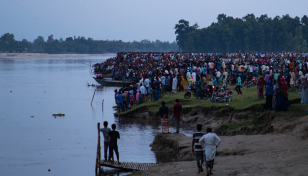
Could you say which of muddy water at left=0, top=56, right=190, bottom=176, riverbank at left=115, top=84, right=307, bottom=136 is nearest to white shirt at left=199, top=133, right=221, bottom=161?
muddy water at left=0, top=56, right=190, bottom=176

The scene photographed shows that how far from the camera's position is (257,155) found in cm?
1280

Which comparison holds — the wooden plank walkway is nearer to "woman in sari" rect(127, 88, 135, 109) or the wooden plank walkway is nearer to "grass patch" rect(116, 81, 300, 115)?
"grass patch" rect(116, 81, 300, 115)

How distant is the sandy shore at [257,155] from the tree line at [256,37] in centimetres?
9038

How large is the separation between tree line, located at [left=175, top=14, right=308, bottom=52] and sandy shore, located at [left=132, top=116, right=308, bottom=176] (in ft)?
297

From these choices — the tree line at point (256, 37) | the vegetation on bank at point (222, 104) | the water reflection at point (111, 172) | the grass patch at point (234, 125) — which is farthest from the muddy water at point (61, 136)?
the tree line at point (256, 37)

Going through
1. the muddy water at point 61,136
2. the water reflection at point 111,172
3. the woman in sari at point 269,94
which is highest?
the woman in sari at point 269,94

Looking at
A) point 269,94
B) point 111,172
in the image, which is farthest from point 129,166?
point 269,94

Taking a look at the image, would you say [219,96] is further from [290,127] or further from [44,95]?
[44,95]

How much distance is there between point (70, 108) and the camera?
1423 inches

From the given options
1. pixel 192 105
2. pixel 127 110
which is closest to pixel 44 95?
pixel 127 110

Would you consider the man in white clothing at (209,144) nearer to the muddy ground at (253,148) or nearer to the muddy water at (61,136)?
the muddy ground at (253,148)

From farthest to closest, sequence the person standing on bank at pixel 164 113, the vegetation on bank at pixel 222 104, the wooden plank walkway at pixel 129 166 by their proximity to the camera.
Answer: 1. the vegetation on bank at pixel 222 104
2. the person standing on bank at pixel 164 113
3. the wooden plank walkway at pixel 129 166

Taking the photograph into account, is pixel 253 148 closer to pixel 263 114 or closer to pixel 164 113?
pixel 164 113

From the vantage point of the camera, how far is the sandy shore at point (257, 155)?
10906 millimetres
